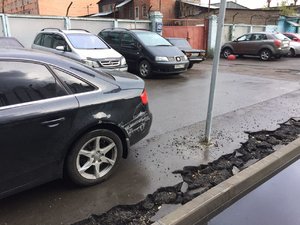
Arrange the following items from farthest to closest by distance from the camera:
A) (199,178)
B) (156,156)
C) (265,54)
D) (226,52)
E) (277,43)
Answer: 1. (226,52)
2. (265,54)
3. (277,43)
4. (156,156)
5. (199,178)

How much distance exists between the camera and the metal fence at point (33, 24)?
12.5 meters

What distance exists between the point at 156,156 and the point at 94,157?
1106 millimetres

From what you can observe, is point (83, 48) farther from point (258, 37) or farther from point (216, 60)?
point (258, 37)

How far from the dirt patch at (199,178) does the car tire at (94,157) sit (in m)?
0.55

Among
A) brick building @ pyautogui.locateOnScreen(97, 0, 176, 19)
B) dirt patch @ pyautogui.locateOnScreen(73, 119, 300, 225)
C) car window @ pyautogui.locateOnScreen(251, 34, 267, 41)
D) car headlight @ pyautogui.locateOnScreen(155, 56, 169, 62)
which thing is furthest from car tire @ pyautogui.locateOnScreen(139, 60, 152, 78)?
brick building @ pyautogui.locateOnScreen(97, 0, 176, 19)

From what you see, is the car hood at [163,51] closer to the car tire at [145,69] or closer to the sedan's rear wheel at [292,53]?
the car tire at [145,69]

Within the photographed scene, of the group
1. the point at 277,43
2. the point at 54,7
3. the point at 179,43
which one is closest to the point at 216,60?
the point at 179,43

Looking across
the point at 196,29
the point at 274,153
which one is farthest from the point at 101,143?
the point at 196,29

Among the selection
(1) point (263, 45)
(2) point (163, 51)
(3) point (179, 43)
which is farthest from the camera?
(1) point (263, 45)

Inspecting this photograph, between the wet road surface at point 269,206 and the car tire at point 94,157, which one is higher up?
the car tire at point 94,157

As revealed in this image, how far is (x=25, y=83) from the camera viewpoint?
9.94ft

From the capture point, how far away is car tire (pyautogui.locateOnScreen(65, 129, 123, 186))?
11.0ft

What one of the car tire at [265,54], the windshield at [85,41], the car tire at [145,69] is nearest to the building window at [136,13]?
the car tire at [265,54]

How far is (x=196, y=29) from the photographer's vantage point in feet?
61.0
